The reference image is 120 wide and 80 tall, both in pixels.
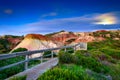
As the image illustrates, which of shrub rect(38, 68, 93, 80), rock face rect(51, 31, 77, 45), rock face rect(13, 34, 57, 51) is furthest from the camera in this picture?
rock face rect(51, 31, 77, 45)

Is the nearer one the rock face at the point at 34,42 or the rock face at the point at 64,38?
Result: the rock face at the point at 34,42

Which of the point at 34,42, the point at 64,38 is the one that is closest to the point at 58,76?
the point at 34,42

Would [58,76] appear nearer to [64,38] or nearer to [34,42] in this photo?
[34,42]

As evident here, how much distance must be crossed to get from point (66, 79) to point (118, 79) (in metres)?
10.1

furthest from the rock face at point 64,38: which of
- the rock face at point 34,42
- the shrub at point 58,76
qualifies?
the shrub at point 58,76

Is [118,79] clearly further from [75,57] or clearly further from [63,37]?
[63,37]

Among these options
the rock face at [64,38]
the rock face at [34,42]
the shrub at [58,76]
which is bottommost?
the shrub at [58,76]

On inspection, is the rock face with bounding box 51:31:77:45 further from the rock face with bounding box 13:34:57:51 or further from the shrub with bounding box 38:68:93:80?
the shrub with bounding box 38:68:93:80

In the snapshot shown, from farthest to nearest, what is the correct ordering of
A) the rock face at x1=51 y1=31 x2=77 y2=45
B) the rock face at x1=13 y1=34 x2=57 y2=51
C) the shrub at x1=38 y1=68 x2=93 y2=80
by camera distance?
the rock face at x1=51 y1=31 x2=77 y2=45 < the rock face at x1=13 y1=34 x2=57 y2=51 < the shrub at x1=38 y1=68 x2=93 y2=80

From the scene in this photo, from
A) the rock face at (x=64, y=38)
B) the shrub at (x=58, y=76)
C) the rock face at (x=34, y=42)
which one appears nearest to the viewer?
the shrub at (x=58, y=76)

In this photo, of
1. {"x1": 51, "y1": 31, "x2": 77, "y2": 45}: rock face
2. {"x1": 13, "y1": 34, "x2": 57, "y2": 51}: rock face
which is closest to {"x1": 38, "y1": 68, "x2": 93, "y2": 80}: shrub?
{"x1": 13, "y1": 34, "x2": 57, "y2": 51}: rock face

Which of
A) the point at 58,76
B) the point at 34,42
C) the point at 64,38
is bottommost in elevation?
the point at 58,76

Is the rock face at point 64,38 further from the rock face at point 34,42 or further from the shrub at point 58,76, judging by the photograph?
the shrub at point 58,76

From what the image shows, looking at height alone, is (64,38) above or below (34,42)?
above
